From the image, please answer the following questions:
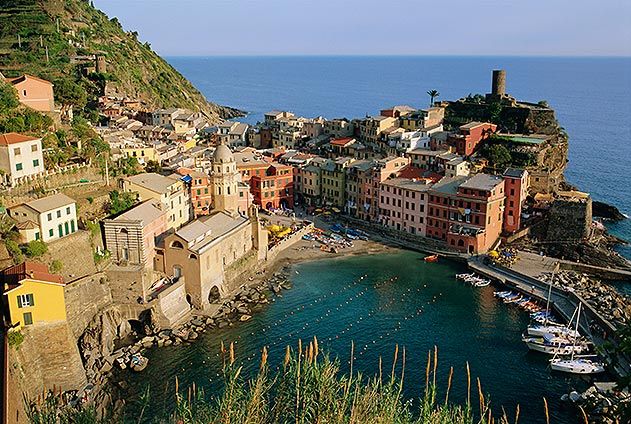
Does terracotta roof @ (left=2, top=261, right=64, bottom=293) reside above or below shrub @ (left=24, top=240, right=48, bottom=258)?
below

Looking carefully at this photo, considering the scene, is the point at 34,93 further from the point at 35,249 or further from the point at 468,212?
the point at 468,212

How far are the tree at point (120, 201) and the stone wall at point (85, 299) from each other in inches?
235

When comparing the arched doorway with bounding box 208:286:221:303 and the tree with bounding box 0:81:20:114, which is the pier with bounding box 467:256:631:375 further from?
the tree with bounding box 0:81:20:114

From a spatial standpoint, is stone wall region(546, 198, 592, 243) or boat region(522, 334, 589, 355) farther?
stone wall region(546, 198, 592, 243)

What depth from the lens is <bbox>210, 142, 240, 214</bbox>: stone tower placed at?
47531mm

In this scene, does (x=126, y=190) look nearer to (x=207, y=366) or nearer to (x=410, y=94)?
(x=207, y=366)

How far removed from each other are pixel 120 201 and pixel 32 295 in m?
12.9

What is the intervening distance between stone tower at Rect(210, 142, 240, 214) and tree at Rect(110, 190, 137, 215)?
7188mm

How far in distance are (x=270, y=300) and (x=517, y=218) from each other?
23.8 meters

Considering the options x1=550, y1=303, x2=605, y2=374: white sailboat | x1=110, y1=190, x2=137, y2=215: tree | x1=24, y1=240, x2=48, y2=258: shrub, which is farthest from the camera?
x1=110, y1=190, x2=137, y2=215: tree

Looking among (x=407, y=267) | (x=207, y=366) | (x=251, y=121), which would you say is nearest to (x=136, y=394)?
(x=207, y=366)

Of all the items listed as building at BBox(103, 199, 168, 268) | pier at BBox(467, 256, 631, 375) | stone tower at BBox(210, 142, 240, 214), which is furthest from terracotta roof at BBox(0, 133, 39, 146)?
pier at BBox(467, 256, 631, 375)

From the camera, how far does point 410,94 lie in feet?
588

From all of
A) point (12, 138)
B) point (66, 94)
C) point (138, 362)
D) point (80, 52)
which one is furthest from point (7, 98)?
point (80, 52)
